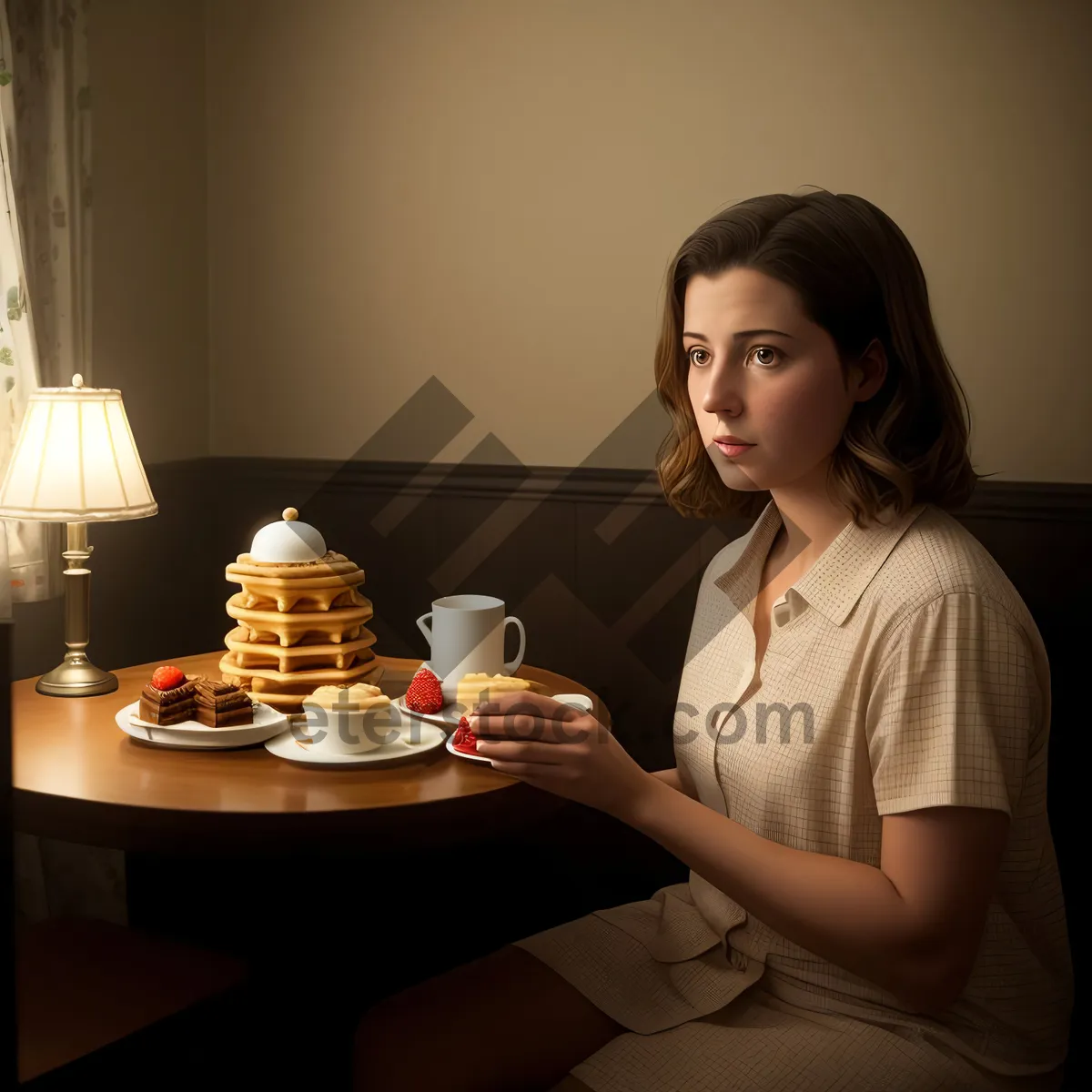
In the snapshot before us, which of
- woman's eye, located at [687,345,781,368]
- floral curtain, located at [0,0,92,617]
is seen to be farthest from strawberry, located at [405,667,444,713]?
floral curtain, located at [0,0,92,617]

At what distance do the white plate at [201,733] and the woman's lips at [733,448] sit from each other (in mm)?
725

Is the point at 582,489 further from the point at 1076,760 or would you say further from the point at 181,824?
the point at 181,824

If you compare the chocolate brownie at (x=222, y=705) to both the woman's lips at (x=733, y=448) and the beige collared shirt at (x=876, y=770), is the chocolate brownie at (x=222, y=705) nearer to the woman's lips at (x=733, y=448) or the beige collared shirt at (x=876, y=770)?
the beige collared shirt at (x=876, y=770)

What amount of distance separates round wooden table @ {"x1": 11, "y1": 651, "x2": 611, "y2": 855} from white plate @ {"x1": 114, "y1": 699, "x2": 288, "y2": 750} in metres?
0.01

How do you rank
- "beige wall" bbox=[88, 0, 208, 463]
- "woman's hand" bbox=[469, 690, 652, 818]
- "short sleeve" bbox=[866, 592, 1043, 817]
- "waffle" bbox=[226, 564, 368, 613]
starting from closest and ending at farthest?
"short sleeve" bbox=[866, 592, 1043, 817]
"woman's hand" bbox=[469, 690, 652, 818]
"waffle" bbox=[226, 564, 368, 613]
"beige wall" bbox=[88, 0, 208, 463]

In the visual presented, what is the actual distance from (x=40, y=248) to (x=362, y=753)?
4.63 feet

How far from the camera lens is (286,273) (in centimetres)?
290

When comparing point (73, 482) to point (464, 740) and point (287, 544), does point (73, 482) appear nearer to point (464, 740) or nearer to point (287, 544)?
point (287, 544)

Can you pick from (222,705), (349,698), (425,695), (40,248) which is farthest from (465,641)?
(40,248)

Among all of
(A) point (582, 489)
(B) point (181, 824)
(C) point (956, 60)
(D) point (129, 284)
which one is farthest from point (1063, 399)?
(D) point (129, 284)

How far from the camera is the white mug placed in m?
1.67

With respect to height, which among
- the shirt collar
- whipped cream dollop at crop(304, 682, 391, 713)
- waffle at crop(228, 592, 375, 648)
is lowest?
whipped cream dollop at crop(304, 682, 391, 713)

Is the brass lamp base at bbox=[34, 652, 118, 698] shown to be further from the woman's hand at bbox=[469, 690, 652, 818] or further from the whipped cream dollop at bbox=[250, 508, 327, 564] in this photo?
the woman's hand at bbox=[469, 690, 652, 818]

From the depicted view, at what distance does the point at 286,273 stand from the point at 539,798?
190cm
